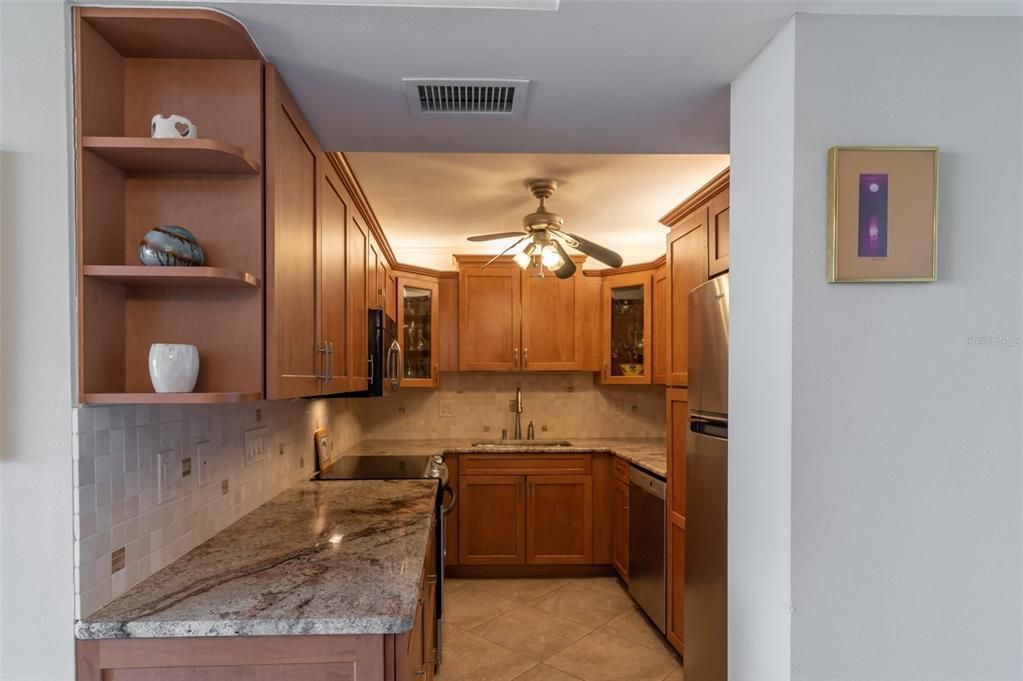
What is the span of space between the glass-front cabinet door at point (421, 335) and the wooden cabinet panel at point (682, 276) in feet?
6.37

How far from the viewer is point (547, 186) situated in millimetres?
2975

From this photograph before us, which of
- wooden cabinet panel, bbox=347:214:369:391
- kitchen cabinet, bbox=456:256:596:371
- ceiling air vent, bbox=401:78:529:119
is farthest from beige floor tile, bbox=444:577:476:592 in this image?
ceiling air vent, bbox=401:78:529:119

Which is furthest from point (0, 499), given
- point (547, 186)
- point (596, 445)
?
point (596, 445)

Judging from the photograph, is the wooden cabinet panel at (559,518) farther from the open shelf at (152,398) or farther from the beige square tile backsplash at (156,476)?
the open shelf at (152,398)

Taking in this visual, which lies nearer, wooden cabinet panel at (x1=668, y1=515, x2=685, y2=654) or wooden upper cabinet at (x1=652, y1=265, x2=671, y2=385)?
wooden cabinet panel at (x1=668, y1=515, x2=685, y2=654)

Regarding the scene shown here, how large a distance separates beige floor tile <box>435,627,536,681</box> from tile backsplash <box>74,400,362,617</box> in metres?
1.26

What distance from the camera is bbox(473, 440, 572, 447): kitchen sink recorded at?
410 cm

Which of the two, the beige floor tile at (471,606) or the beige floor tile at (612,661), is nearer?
the beige floor tile at (612,661)

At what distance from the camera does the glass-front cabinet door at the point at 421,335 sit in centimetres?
416

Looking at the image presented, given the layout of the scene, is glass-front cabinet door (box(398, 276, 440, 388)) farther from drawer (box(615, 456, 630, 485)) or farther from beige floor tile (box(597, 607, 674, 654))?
beige floor tile (box(597, 607, 674, 654))

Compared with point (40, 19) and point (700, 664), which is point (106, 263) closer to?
point (40, 19)

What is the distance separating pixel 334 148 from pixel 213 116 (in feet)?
1.98

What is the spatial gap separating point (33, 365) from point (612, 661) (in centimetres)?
269

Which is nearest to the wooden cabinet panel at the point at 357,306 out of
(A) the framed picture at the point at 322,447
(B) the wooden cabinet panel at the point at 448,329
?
(A) the framed picture at the point at 322,447
